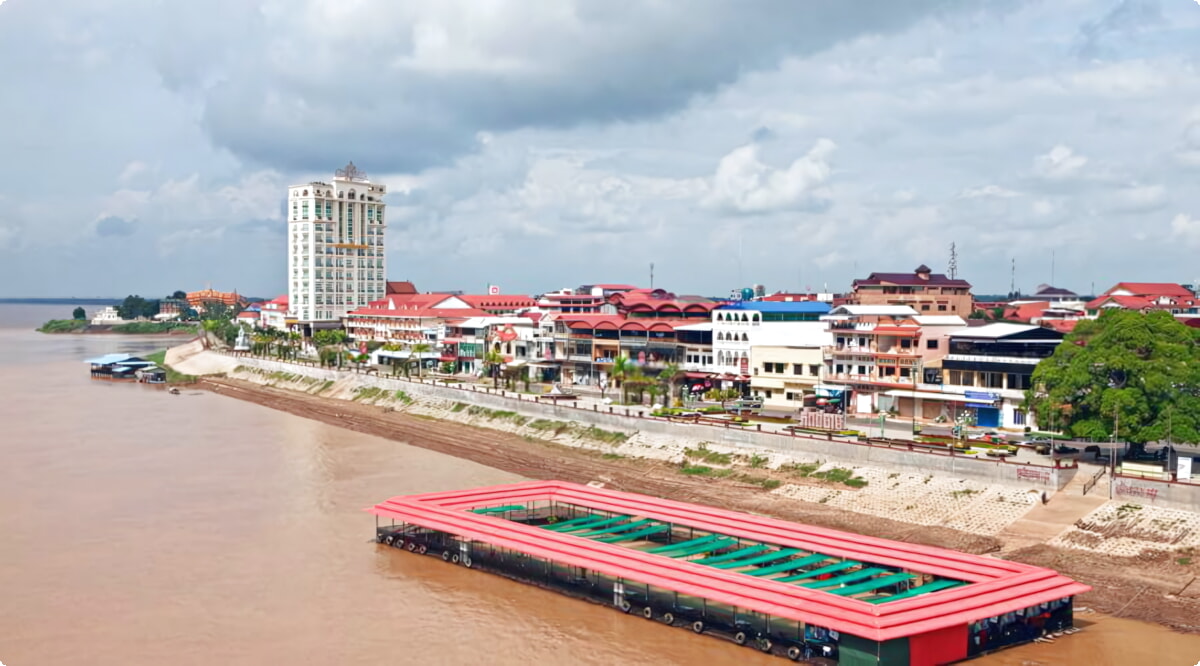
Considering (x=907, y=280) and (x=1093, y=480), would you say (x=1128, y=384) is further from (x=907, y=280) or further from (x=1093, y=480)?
(x=907, y=280)

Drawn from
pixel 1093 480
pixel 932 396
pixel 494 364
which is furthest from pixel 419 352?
pixel 1093 480

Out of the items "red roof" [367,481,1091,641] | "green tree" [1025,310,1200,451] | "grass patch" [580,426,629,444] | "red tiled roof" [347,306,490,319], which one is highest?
"red tiled roof" [347,306,490,319]

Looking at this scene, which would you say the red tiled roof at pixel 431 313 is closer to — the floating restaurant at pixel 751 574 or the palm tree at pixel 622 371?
the palm tree at pixel 622 371

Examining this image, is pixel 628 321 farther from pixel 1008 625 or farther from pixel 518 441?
pixel 1008 625

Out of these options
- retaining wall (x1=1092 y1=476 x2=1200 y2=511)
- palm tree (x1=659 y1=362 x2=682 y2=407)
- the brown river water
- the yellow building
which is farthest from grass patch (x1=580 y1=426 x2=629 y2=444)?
retaining wall (x1=1092 y1=476 x2=1200 y2=511)

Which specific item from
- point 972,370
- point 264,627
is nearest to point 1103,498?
point 972,370

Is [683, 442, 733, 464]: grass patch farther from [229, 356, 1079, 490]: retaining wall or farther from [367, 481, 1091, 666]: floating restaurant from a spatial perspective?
[367, 481, 1091, 666]: floating restaurant
